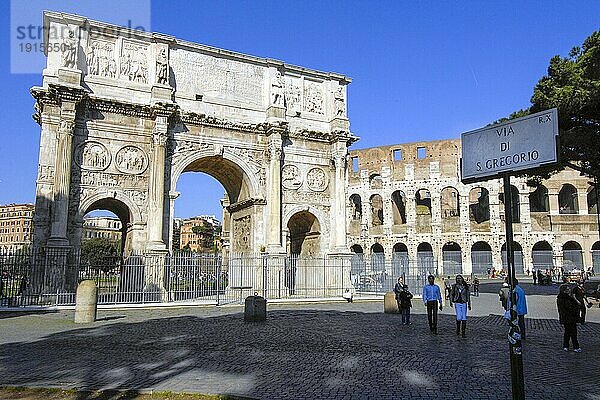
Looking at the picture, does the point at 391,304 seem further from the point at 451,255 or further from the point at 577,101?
the point at 451,255

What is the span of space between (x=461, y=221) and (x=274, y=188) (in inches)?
1061

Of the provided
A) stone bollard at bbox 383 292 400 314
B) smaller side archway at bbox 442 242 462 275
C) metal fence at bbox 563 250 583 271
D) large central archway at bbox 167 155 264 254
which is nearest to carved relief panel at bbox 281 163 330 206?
large central archway at bbox 167 155 264 254

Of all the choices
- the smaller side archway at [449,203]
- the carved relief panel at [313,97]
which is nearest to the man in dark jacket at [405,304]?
the carved relief panel at [313,97]

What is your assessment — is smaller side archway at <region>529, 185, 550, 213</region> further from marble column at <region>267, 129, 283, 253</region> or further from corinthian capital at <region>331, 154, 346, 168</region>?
marble column at <region>267, 129, 283, 253</region>

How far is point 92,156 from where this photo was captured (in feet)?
62.1

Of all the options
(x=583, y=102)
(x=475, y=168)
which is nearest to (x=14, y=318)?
(x=475, y=168)

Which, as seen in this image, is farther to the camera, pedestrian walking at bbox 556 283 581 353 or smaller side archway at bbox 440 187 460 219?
smaller side archway at bbox 440 187 460 219

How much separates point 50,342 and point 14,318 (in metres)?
5.58

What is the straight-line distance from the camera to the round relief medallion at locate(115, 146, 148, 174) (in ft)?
63.9

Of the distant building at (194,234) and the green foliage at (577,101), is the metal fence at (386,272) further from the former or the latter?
the distant building at (194,234)

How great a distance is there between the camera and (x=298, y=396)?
217 inches

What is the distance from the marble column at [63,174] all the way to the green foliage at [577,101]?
16.7 m

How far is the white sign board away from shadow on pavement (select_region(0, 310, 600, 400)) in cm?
273

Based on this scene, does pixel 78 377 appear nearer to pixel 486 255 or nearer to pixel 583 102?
pixel 583 102
